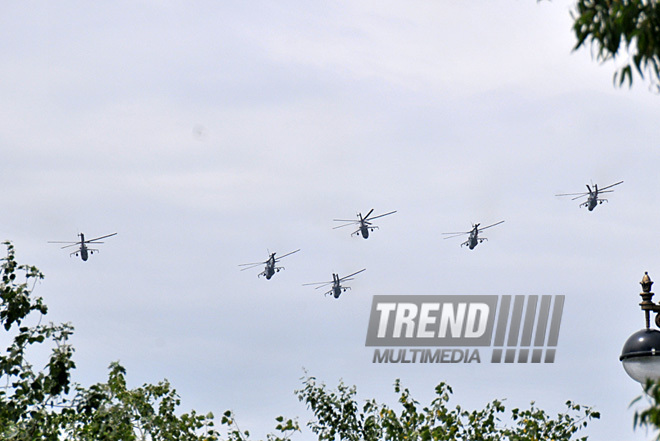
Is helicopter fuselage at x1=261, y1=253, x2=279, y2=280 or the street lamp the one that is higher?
helicopter fuselage at x1=261, y1=253, x2=279, y2=280

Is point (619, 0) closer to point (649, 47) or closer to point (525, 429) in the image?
point (649, 47)

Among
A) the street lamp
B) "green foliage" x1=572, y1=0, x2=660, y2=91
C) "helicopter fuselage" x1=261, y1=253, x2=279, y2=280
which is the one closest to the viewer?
"green foliage" x1=572, y1=0, x2=660, y2=91

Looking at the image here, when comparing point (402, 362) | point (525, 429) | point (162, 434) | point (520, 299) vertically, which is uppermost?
point (520, 299)

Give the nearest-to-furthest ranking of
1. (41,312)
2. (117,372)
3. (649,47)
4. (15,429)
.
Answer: (649,47), (15,429), (41,312), (117,372)

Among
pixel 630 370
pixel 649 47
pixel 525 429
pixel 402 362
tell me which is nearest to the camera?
pixel 649 47

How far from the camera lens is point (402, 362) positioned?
148 ft

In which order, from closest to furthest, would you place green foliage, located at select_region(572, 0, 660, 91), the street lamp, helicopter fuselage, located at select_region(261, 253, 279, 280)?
green foliage, located at select_region(572, 0, 660, 91)
the street lamp
helicopter fuselage, located at select_region(261, 253, 279, 280)

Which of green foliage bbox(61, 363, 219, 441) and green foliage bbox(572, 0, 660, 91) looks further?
green foliage bbox(61, 363, 219, 441)

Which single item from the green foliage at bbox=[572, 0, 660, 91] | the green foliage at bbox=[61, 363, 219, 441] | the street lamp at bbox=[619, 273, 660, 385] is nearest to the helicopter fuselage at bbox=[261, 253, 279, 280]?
the green foliage at bbox=[61, 363, 219, 441]

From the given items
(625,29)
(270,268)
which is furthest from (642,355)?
(270,268)

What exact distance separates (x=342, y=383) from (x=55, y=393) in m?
10.9

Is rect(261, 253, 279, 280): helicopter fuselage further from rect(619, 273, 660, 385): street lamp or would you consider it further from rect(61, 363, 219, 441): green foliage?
rect(619, 273, 660, 385): street lamp

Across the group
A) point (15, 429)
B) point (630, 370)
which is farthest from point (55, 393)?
point (630, 370)

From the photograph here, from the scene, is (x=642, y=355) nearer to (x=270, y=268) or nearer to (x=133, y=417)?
(x=133, y=417)
